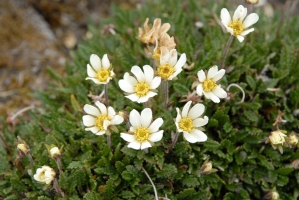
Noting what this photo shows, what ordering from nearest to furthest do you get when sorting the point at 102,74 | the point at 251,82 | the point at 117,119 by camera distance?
the point at 117,119, the point at 102,74, the point at 251,82

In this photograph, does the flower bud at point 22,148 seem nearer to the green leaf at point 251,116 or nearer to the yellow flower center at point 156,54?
the yellow flower center at point 156,54

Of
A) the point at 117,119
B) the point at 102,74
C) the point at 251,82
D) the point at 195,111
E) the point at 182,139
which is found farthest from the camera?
the point at 251,82

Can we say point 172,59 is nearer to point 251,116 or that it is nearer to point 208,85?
point 208,85

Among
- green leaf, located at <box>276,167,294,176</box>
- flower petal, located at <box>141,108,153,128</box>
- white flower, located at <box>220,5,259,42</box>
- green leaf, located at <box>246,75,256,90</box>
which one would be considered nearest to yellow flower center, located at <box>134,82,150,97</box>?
flower petal, located at <box>141,108,153,128</box>

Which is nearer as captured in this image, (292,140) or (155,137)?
(155,137)

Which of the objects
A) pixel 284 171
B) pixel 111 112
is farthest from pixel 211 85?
pixel 284 171

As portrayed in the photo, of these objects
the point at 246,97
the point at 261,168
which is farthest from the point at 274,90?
the point at 261,168

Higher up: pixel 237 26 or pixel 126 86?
pixel 237 26

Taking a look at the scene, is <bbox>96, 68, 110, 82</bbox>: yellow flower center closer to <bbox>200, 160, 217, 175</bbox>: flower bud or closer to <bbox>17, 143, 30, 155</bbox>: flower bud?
<bbox>17, 143, 30, 155</bbox>: flower bud
